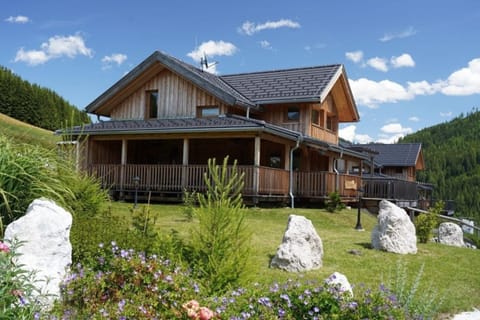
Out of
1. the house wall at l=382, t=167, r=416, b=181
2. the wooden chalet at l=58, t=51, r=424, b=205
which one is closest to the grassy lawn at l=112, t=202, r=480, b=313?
the wooden chalet at l=58, t=51, r=424, b=205

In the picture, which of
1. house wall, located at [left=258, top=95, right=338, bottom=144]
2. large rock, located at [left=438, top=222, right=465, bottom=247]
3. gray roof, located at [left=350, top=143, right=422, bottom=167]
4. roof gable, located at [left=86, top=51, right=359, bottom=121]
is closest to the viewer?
large rock, located at [left=438, top=222, right=465, bottom=247]

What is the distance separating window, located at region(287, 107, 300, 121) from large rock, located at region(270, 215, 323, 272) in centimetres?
1344

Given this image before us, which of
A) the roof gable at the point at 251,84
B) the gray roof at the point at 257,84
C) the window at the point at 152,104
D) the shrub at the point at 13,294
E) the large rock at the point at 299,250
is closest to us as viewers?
the shrub at the point at 13,294

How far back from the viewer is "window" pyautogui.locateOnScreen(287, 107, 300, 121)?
69.9 ft

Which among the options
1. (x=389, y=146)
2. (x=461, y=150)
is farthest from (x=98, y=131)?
(x=461, y=150)

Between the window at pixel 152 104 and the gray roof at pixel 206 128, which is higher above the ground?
the window at pixel 152 104

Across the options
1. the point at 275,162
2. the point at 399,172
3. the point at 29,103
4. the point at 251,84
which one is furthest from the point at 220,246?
the point at 29,103

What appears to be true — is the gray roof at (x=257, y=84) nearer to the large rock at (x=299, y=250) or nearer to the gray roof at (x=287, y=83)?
the gray roof at (x=287, y=83)

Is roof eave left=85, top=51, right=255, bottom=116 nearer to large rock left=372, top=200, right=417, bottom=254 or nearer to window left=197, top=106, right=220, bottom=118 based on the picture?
window left=197, top=106, right=220, bottom=118

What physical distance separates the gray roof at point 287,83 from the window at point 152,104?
12.8ft

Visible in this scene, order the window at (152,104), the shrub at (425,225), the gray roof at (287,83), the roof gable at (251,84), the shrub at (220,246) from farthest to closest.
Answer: the window at (152,104)
the gray roof at (287,83)
the roof gable at (251,84)
the shrub at (425,225)
the shrub at (220,246)

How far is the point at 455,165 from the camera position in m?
86.3

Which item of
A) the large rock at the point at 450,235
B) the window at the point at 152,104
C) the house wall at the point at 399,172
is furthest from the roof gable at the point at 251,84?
the house wall at the point at 399,172

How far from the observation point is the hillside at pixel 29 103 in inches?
1667
